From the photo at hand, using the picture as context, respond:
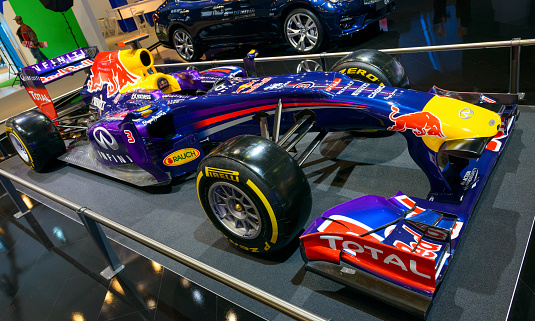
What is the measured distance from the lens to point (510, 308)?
2.17m

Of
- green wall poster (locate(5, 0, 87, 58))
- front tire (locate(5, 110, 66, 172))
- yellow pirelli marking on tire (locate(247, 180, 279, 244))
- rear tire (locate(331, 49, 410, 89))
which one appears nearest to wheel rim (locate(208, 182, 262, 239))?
yellow pirelli marking on tire (locate(247, 180, 279, 244))

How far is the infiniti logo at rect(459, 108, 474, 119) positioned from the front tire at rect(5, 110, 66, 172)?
4.75m

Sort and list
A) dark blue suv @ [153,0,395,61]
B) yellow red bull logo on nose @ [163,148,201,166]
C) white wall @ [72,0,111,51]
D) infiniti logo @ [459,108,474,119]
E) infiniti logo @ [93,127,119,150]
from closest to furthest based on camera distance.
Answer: infiniti logo @ [459,108,474,119] < yellow red bull logo on nose @ [163,148,201,166] < infiniti logo @ [93,127,119,150] < dark blue suv @ [153,0,395,61] < white wall @ [72,0,111,51]

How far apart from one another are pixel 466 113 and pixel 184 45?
6.77 meters

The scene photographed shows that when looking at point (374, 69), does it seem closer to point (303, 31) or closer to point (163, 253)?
point (163, 253)

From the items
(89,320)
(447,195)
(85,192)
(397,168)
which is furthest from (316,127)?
(85,192)

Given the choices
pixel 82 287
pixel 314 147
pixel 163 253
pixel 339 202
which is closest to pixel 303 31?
pixel 314 147

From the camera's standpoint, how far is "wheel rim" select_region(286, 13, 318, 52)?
6.54m

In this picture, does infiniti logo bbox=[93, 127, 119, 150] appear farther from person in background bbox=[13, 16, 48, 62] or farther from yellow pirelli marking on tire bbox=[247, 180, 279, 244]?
person in background bbox=[13, 16, 48, 62]

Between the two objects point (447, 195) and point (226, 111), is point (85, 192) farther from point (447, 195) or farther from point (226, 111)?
point (447, 195)

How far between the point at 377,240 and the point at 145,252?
2035 millimetres

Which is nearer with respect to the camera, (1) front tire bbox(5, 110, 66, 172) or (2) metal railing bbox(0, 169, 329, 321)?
(2) metal railing bbox(0, 169, 329, 321)

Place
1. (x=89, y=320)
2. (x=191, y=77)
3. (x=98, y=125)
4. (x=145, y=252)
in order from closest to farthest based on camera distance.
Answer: (x=89, y=320) → (x=145, y=252) → (x=98, y=125) → (x=191, y=77)

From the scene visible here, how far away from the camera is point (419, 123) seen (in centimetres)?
274
